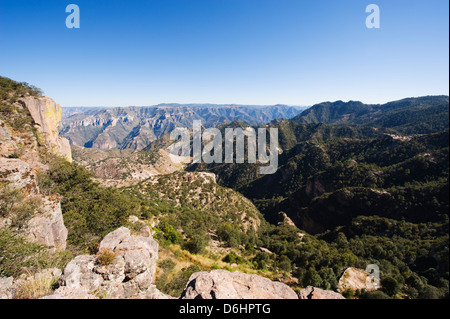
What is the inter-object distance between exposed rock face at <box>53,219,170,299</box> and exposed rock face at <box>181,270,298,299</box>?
11.0 ft

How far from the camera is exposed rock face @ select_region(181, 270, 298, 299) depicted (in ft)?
→ 32.0

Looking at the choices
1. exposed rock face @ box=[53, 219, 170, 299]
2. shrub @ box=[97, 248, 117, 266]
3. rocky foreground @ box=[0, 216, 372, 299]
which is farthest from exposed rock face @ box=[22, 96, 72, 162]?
shrub @ box=[97, 248, 117, 266]

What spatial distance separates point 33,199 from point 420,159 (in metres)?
126

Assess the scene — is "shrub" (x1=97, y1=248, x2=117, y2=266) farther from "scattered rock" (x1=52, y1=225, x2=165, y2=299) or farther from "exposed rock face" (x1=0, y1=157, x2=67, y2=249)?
"exposed rock face" (x1=0, y1=157, x2=67, y2=249)

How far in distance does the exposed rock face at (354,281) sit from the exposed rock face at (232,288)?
24.3 metres

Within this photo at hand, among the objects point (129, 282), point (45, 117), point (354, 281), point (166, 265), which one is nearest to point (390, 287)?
point (354, 281)

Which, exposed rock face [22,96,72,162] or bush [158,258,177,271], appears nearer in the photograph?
bush [158,258,177,271]

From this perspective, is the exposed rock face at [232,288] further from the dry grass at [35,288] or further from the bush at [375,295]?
the bush at [375,295]

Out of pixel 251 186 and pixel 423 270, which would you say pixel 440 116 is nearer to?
pixel 251 186

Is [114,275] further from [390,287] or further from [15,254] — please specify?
[390,287]

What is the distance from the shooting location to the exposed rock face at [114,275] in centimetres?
984

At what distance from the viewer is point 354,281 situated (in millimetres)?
29422

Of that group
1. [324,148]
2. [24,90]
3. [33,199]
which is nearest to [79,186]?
[33,199]

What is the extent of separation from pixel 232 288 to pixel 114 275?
726 cm
